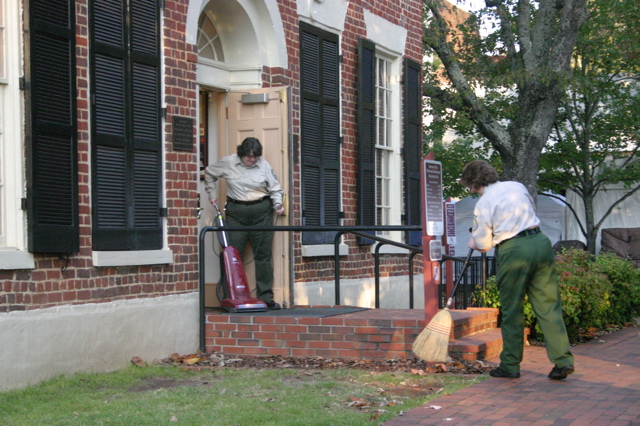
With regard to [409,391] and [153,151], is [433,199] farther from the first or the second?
[153,151]

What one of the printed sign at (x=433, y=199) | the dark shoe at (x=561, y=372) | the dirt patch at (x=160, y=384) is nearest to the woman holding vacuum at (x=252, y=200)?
the printed sign at (x=433, y=199)

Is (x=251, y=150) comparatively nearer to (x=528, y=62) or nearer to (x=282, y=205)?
(x=282, y=205)

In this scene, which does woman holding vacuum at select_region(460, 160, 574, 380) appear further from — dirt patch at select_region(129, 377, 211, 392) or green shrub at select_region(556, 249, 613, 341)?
green shrub at select_region(556, 249, 613, 341)

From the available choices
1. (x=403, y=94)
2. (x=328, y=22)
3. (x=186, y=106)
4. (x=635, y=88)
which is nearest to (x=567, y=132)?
(x=635, y=88)

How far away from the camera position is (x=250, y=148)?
10.1m

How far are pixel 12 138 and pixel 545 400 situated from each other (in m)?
4.43

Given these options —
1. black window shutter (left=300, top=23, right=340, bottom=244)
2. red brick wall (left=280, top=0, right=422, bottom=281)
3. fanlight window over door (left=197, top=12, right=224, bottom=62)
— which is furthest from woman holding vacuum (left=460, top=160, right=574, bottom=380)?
fanlight window over door (left=197, top=12, right=224, bottom=62)

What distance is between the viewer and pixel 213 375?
8.22 m

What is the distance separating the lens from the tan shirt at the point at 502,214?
775 centimetres

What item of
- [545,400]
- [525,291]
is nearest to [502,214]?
[525,291]

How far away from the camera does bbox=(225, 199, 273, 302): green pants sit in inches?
405

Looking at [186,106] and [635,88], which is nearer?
[186,106]

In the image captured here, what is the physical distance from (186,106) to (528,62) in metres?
8.34

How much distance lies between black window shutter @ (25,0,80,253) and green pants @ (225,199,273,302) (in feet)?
8.27
